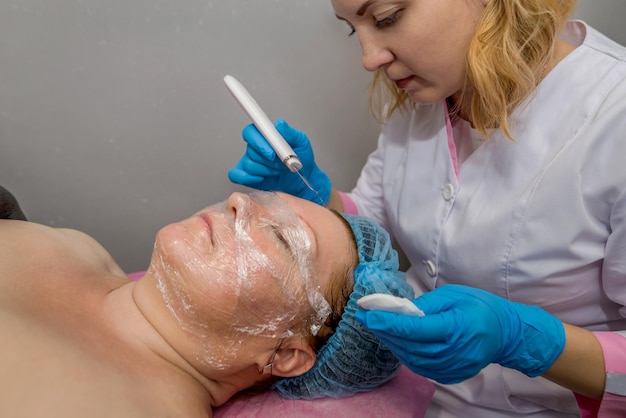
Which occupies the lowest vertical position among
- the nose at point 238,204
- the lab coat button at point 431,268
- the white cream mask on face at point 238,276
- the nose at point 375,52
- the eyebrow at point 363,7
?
the lab coat button at point 431,268

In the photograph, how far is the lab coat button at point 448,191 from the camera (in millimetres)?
1424

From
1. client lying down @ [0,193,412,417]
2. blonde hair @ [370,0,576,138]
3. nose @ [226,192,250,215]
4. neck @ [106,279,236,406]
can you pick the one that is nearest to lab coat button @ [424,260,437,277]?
client lying down @ [0,193,412,417]

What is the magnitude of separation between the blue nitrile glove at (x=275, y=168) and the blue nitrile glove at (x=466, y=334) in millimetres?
570

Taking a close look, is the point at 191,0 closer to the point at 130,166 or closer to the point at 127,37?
the point at 127,37

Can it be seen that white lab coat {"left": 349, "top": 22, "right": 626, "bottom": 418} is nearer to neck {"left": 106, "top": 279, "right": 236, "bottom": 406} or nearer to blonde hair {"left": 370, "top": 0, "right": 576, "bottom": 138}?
blonde hair {"left": 370, "top": 0, "right": 576, "bottom": 138}

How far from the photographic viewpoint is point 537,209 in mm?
1271

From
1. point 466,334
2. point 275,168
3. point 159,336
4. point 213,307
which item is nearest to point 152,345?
point 159,336

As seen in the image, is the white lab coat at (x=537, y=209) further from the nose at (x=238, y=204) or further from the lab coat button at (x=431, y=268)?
the nose at (x=238, y=204)

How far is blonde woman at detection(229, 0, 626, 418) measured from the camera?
1122 millimetres

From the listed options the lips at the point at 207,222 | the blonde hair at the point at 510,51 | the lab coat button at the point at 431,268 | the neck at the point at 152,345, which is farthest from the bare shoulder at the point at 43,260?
the blonde hair at the point at 510,51

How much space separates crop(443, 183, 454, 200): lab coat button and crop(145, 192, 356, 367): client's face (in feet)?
1.06

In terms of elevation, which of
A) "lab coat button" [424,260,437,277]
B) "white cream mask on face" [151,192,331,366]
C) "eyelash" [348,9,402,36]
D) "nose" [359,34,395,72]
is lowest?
"lab coat button" [424,260,437,277]

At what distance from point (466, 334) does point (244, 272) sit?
461mm

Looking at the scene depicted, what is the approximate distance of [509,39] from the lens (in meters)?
1.21
